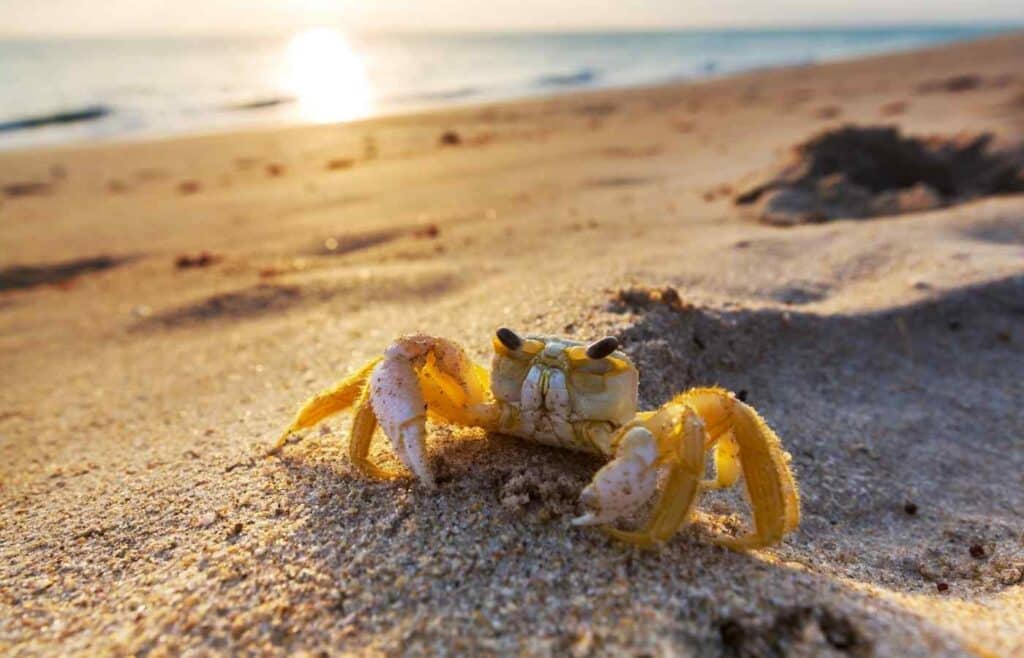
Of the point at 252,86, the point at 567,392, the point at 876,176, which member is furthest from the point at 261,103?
the point at 567,392

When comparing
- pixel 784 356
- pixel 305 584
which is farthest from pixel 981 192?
pixel 305 584

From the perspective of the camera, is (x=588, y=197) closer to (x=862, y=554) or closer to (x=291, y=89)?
(x=862, y=554)

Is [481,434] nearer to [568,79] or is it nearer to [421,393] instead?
[421,393]

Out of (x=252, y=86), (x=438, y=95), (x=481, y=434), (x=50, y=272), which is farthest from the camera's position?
(x=252, y=86)

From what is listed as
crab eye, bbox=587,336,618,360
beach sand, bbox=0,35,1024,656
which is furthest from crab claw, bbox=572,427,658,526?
crab eye, bbox=587,336,618,360

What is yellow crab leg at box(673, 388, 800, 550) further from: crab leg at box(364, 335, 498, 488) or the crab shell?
crab leg at box(364, 335, 498, 488)

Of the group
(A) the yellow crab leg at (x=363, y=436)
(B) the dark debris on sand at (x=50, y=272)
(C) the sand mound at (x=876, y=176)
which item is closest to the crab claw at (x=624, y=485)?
(A) the yellow crab leg at (x=363, y=436)

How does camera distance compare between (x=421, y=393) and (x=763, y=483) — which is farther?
(x=421, y=393)
